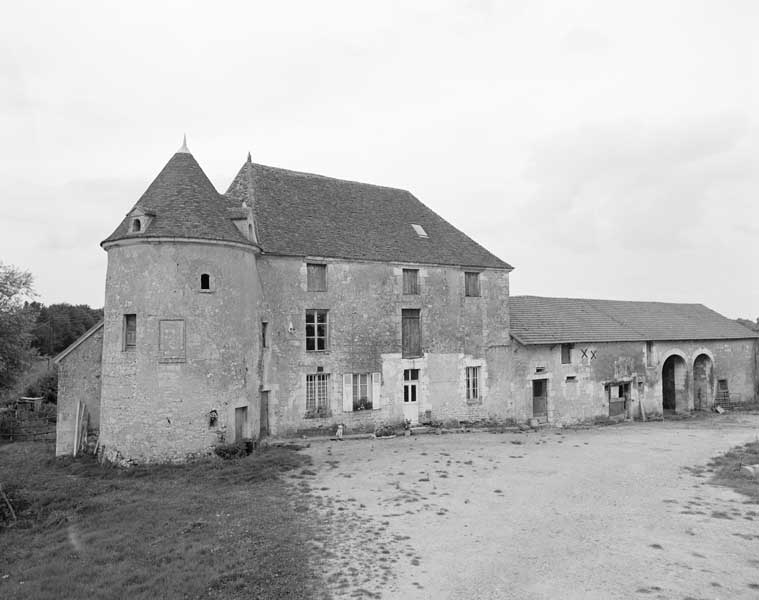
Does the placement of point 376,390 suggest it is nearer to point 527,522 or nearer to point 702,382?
point 527,522

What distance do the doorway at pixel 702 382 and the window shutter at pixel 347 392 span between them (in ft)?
78.0

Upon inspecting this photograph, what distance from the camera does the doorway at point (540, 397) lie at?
27.7 metres

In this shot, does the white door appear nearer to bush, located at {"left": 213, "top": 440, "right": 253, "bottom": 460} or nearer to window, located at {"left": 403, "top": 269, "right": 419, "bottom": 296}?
window, located at {"left": 403, "top": 269, "right": 419, "bottom": 296}

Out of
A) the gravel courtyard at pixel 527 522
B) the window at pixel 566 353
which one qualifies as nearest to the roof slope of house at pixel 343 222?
the window at pixel 566 353

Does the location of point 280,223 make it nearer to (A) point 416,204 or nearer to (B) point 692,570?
(A) point 416,204

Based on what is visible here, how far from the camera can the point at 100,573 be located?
9844 mm

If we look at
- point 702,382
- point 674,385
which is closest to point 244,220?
point 674,385

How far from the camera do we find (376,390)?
24.1 metres

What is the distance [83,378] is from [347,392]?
406 inches

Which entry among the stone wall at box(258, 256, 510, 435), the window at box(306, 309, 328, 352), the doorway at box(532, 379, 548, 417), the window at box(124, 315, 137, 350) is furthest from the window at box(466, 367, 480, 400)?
the window at box(124, 315, 137, 350)

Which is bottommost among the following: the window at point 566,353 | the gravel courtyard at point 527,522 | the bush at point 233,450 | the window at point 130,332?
the gravel courtyard at point 527,522

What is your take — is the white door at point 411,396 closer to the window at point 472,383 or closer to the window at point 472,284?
the window at point 472,383

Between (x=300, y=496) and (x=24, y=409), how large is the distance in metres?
29.7

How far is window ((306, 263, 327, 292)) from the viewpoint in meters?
23.0
